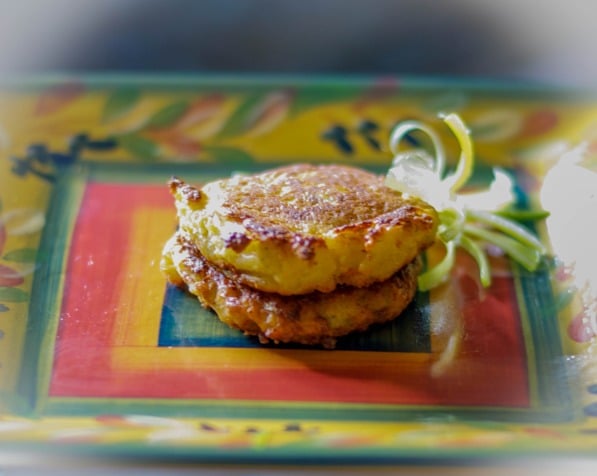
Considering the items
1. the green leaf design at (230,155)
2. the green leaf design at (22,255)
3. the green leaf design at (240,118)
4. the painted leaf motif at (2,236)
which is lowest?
the green leaf design at (22,255)

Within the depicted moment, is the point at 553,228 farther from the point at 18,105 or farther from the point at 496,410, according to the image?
the point at 18,105

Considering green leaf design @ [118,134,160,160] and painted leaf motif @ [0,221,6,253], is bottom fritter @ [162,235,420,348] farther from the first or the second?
green leaf design @ [118,134,160,160]

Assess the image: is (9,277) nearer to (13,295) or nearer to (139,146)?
(13,295)

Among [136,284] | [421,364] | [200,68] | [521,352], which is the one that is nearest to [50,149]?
[136,284]

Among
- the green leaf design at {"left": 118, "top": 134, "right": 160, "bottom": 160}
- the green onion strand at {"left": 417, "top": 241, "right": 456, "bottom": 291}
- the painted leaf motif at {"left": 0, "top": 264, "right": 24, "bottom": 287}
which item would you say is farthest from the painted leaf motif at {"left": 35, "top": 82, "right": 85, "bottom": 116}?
the green onion strand at {"left": 417, "top": 241, "right": 456, "bottom": 291}

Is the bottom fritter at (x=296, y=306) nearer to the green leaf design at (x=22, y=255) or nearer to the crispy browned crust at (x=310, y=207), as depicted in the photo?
the crispy browned crust at (x=310, y=207)

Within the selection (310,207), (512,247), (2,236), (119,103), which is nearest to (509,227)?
(512,247)

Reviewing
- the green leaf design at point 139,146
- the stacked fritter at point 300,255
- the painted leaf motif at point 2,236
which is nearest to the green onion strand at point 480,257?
the stacked fritter at point 300,255
